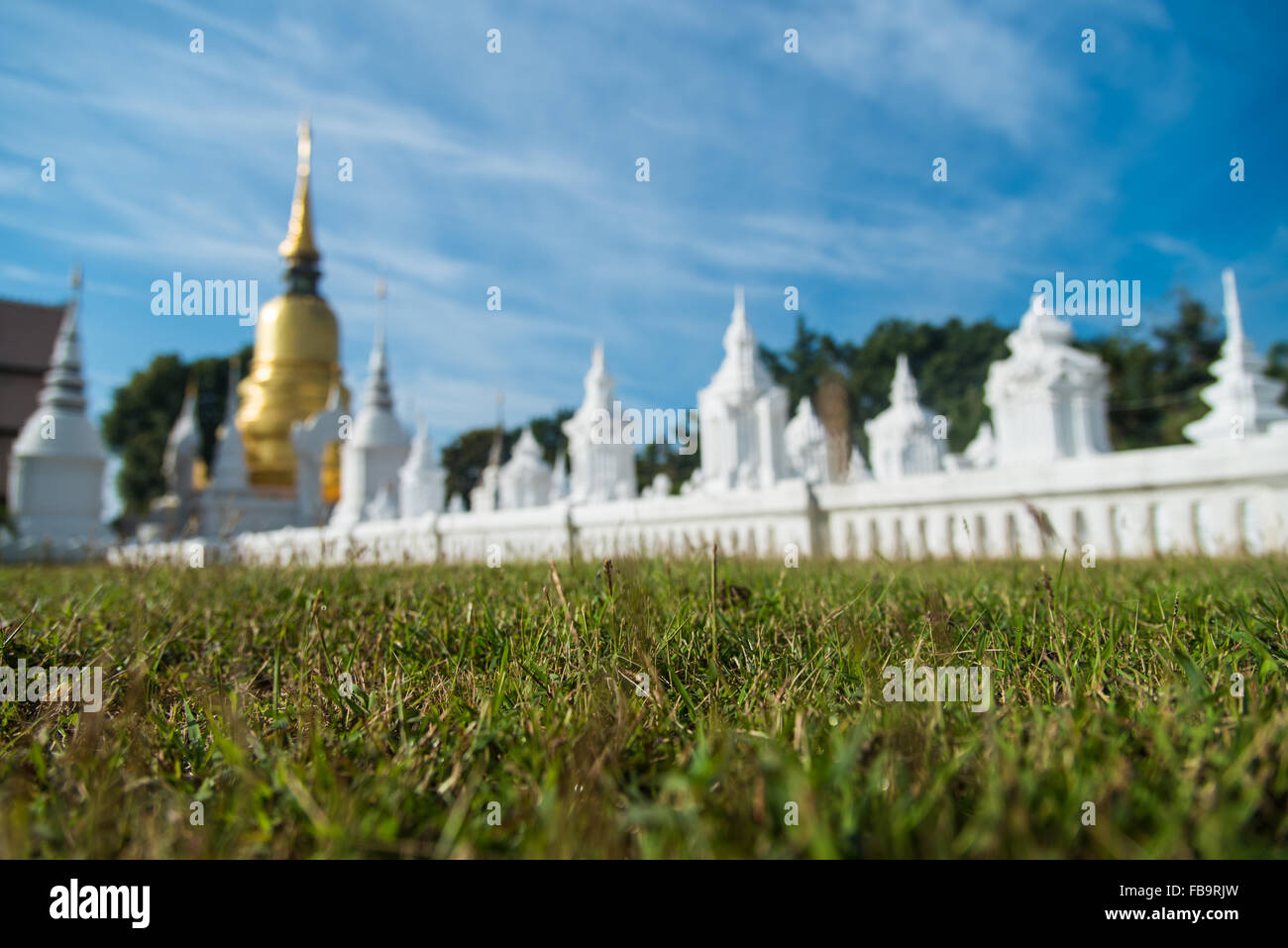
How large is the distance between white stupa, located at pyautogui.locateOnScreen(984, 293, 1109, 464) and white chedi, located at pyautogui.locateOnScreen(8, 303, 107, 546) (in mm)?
21294

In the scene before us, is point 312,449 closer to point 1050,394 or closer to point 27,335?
point 1050,394

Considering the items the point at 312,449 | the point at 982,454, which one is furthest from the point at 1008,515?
the point at 312,449

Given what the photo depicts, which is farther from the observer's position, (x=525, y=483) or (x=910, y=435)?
(x=525, y=483)

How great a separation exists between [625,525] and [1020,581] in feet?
22.3

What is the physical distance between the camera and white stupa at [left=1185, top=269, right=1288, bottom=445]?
8.91m

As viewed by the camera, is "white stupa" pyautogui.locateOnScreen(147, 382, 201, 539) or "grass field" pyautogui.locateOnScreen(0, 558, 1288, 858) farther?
"white stupa" pyautogui.locateOnScreen(147, 382, 201, 539)

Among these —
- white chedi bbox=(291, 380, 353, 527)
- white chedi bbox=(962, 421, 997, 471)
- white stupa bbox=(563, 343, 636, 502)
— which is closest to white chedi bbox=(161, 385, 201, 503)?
white chedi bbox=(291, 380, 353, 527)

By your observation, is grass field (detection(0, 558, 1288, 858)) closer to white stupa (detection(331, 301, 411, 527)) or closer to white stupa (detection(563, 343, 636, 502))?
white stupa (detection(563, 343, 636, 502))

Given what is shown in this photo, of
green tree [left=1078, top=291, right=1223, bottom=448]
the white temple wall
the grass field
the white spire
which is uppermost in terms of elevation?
green tree [left=1078, top=291, right=1223, bottom=448]

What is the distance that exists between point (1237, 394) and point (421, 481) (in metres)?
19.4

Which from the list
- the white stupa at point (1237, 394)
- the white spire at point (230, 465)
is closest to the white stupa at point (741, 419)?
the white stupa at point (1237, 394)

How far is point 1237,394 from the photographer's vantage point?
916 cm
